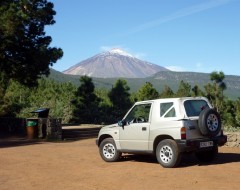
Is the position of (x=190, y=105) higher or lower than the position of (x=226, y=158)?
higher

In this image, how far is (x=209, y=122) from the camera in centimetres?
1081

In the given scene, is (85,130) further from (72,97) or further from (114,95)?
(114,95)

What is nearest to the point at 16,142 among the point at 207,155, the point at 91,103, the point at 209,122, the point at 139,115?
the point at 139,115

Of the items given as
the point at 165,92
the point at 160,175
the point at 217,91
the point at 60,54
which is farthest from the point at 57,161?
the point at 165,92

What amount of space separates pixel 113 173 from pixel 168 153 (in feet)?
5.20

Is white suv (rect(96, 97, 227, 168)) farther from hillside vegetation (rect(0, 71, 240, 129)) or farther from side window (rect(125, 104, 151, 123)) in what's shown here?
hillside vegetation (rect(0, 71, 240, 129))

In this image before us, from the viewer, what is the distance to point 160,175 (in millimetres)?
9836

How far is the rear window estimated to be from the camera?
11.0 meters

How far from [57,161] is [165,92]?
128 ft

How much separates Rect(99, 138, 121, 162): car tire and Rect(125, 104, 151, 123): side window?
96 centimetres

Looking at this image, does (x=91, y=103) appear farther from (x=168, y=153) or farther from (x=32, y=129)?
(x=168, y=153)

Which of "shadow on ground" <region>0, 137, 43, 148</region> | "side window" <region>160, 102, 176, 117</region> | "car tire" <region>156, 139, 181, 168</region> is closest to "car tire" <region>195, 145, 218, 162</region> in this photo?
"car tire" <region>156, 139, 181, 168</region>

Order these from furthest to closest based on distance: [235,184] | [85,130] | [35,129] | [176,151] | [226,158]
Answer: [85,130] → [35,129] → [226,158] → [176,151] → [235,184]

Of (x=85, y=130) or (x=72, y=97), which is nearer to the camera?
(x=85, y=130)
